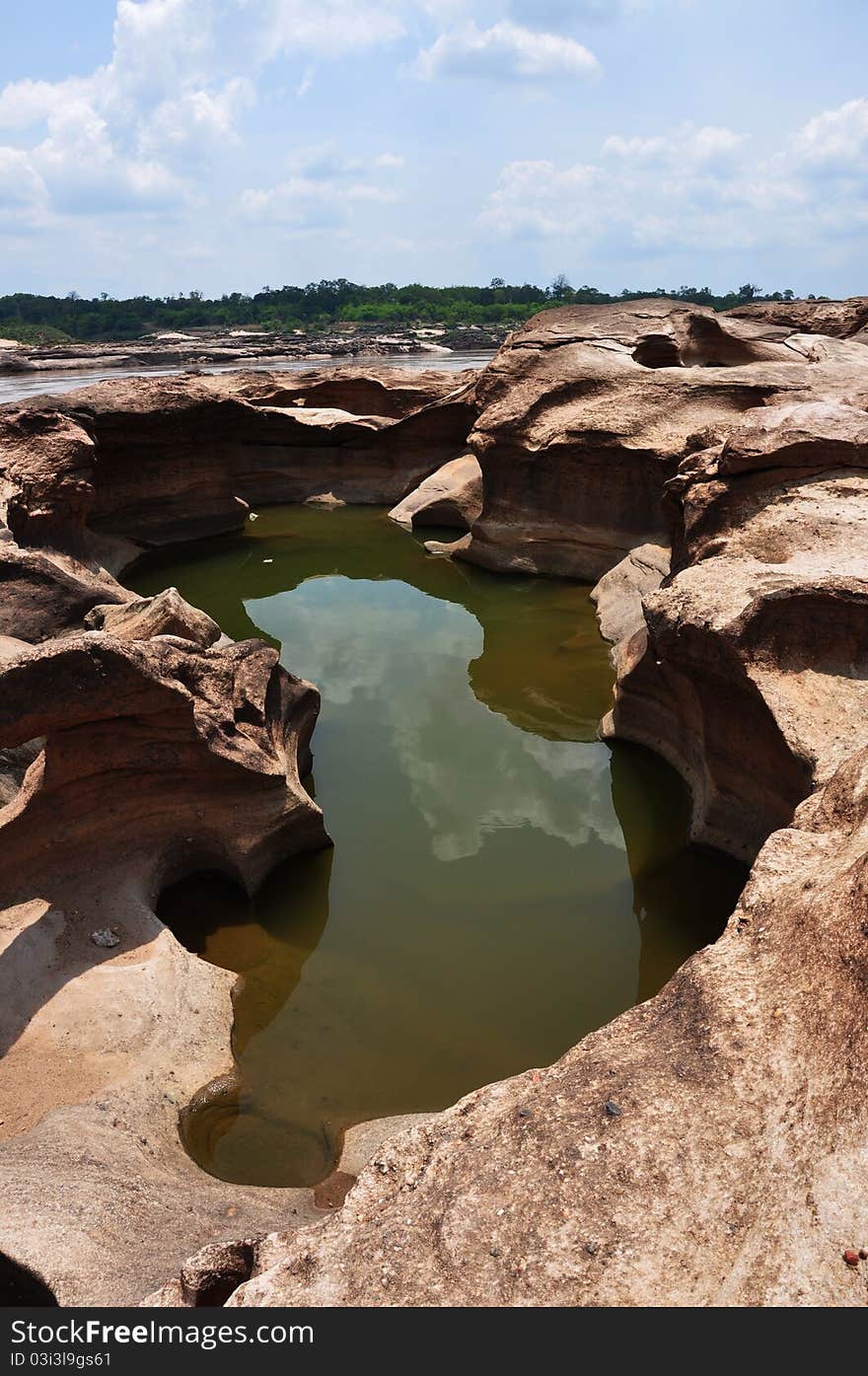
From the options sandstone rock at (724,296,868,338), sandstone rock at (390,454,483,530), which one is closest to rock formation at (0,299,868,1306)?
sandstone rock at (390,454,483,530)

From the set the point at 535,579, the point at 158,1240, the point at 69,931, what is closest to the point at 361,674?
the point at 535,579

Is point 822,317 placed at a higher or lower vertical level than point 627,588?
higher

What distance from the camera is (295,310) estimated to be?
76625mm

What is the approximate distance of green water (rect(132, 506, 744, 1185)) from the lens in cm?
459

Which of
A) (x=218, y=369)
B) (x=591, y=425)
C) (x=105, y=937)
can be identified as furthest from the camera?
(x=218, y=369)

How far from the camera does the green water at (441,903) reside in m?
4.59

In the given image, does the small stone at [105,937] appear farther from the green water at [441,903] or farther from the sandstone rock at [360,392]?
the sandstone rock at [360,392]

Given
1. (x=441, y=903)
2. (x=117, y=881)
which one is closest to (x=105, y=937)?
(x=117, y=881)

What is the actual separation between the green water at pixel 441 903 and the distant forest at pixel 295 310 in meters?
58.6

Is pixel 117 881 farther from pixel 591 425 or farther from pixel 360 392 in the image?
pixel 360 392

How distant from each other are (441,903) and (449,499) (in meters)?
9.29

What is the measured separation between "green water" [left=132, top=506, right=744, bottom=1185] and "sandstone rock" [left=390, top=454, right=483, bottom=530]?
4437 millimetres

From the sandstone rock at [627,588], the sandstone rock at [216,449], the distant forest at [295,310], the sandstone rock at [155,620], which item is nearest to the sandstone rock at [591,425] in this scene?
the sandstone rock at [627,588]

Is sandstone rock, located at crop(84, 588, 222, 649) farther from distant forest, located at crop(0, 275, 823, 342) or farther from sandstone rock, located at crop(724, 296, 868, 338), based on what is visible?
distant forest, located at crop(0, 275, 823, 342)
